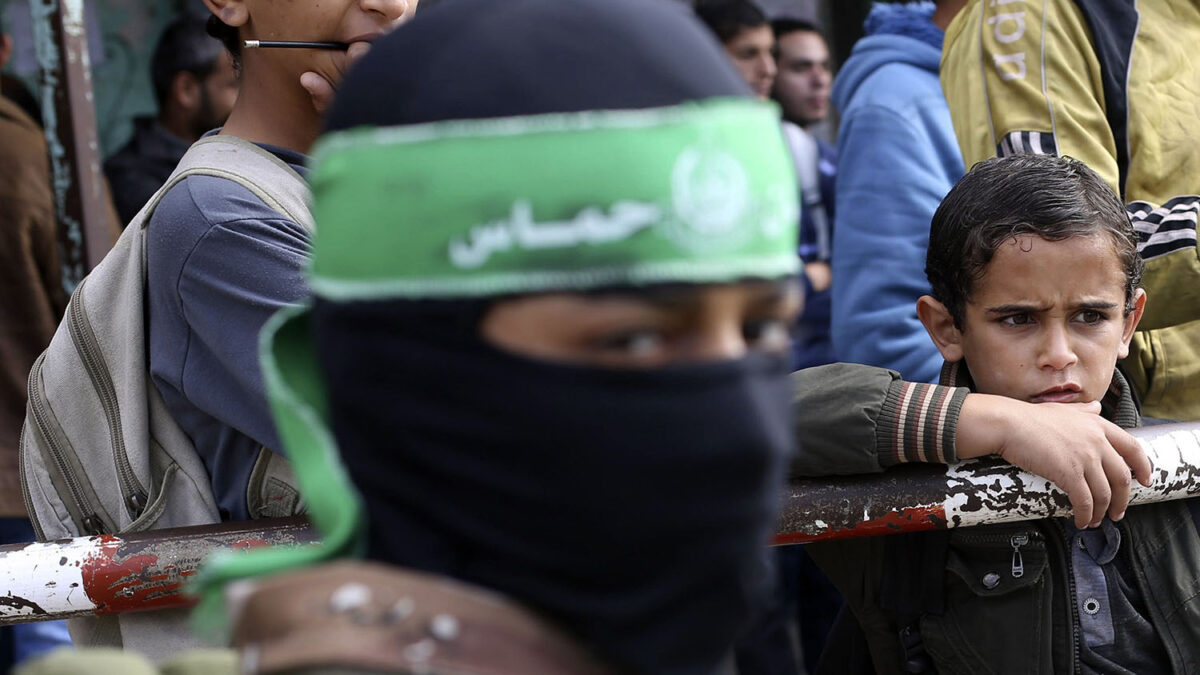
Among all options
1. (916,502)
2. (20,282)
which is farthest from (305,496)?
(20,282)

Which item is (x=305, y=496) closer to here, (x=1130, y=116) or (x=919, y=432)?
(x=919, y=432)

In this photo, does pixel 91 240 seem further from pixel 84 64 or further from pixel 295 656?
pixel 295 656

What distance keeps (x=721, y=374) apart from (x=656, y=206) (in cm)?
13

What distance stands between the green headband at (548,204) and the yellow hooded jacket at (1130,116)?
1.65m

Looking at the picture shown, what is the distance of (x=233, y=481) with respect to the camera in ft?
5.97

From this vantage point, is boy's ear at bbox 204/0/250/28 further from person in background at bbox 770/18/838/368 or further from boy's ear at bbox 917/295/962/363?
person in background at bbox 770/18/838/368

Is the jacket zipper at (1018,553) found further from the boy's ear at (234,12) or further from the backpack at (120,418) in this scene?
the boy's ear at (234,12)

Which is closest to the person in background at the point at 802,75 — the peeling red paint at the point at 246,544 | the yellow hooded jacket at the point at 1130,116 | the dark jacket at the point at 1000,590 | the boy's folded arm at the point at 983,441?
the yellow hooded jacket at the point at 1130,116

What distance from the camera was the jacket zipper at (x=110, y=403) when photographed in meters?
1.81

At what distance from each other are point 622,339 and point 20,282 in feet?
10.6

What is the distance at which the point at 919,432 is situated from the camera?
193 cm

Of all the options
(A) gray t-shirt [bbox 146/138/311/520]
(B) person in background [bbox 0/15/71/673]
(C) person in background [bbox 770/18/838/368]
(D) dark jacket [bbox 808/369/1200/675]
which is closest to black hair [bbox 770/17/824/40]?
(C) person in background [bbox 770/18/838/368]

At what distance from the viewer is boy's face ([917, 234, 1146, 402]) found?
2.16m

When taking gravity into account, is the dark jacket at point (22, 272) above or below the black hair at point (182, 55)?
below
